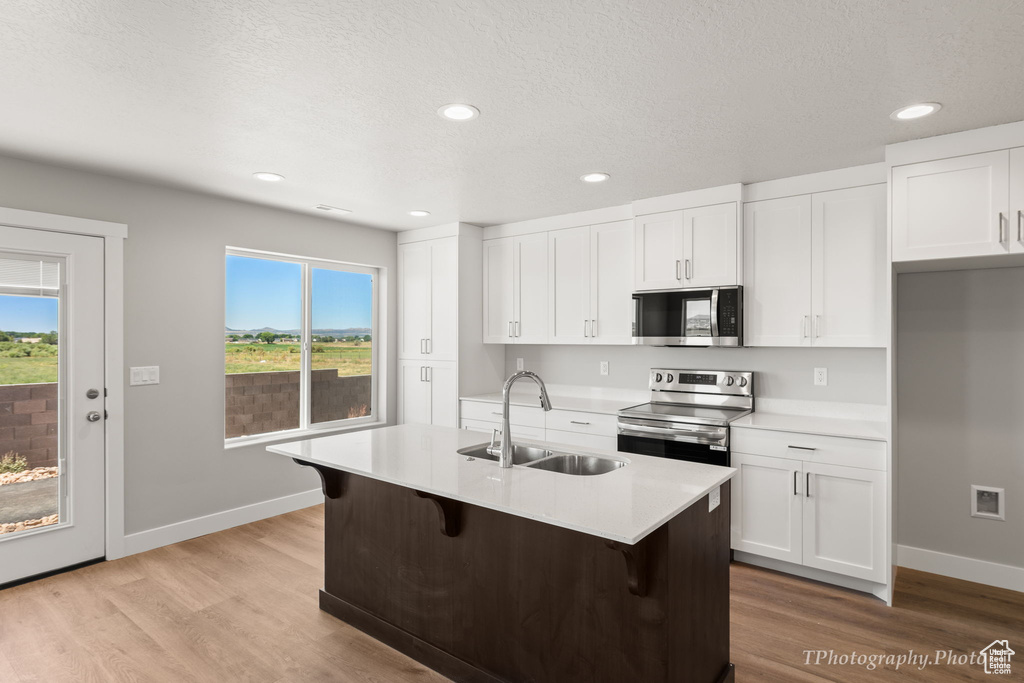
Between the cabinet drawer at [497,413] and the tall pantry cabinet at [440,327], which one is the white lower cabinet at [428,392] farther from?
the cabinet drawer at [497,413]

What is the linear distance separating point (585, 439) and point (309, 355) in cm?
246

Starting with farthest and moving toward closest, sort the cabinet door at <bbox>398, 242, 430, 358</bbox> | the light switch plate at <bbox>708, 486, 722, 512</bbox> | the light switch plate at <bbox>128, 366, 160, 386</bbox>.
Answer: the cabinet door at <bbox>398, 242, 430, 358</bbox> < the light switch plate at <bbox>128, 366, 160, 386</bbox> < the light switch plate at <bbox>708, 486, 722, 512</bbox>

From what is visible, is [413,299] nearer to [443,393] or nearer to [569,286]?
[443,393]

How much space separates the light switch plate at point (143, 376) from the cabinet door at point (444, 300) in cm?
209

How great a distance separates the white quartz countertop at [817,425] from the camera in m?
2.94

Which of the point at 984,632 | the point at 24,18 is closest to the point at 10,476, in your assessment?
the point at 24,18

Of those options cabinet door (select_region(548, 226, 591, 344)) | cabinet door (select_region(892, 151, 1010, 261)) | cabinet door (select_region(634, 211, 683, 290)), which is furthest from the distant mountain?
cabinet door (select_region(892, 151, 1010, 261))

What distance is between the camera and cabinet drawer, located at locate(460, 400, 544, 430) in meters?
4.25

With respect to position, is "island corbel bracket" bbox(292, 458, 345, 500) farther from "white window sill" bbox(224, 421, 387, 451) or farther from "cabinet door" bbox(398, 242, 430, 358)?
"cabinet door" bbox(398, 242, 430, 358)

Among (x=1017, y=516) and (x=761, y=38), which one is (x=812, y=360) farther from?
(x=761, y=38)

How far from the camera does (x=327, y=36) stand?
1.81 meters

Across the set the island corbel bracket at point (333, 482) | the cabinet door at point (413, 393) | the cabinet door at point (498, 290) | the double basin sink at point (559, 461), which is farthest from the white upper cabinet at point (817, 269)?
the cabinet door at point (413, 393)

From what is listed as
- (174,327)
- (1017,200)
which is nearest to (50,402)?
(174,327)

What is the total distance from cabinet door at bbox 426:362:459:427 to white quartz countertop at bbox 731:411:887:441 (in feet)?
7.67
